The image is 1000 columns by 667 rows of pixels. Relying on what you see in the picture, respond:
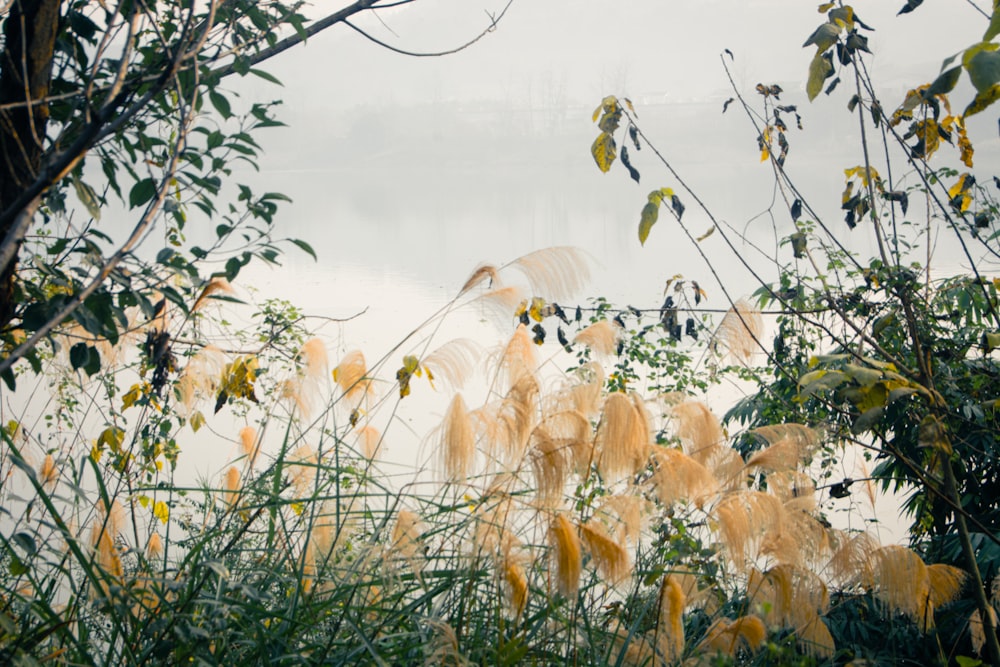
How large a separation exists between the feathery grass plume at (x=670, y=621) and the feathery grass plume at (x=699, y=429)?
8.0 inches

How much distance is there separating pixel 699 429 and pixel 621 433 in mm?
211

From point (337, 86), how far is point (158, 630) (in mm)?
6436

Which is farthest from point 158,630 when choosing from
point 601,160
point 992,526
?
point 992,526

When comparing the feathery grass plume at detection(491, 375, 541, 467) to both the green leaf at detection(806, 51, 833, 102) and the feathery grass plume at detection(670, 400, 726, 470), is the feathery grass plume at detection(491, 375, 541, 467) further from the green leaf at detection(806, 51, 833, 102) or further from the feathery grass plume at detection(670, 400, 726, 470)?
the green leaf at detection(806, 51, 833, 102)

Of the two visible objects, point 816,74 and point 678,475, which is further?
point 816,74

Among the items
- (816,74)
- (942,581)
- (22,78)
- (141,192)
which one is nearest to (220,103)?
(141,192)

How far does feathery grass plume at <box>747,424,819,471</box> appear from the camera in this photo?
1285 mm

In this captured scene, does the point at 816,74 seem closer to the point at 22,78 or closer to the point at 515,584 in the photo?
the point at 515,584

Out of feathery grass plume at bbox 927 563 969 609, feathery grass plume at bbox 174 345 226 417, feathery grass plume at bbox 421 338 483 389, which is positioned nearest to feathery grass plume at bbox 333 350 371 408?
feathery grass plume at bbox 421 338 483 389

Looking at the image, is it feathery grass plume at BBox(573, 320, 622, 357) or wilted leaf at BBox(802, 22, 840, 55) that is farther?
feathery grass plume at BBox(573, 320, 622, 357)

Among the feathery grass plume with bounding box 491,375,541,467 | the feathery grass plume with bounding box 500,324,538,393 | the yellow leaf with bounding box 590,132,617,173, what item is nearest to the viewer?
the feathery grass plume with bounding box 491,375,541,467

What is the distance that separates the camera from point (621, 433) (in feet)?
3.84

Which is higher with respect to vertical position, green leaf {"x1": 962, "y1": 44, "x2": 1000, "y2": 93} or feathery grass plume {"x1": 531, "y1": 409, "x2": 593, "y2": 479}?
green leaf {"x1": 962, "y1": 44, "x2": 1000, "y2": 93}

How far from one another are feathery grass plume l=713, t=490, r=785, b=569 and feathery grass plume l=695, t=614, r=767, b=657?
0.08 meters
